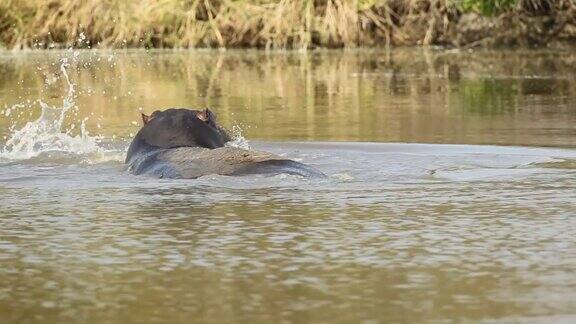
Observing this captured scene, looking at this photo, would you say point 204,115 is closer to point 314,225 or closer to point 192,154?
point 192,154

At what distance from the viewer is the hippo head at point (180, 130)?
10.0 metres

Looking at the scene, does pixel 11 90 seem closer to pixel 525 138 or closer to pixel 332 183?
pixel 525 138

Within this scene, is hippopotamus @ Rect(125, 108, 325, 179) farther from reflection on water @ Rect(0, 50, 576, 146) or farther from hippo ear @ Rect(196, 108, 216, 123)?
reflection on water @ Rect(0, 50, 576, 146)

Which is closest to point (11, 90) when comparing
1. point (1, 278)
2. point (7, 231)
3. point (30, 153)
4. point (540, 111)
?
point (540, 111)

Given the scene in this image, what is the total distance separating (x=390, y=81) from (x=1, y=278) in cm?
1513

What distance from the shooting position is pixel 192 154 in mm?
9531

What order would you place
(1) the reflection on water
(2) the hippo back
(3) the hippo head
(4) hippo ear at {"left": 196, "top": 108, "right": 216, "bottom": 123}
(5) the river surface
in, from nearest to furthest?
1. (5) the river surface
2. (2) the hippo back
3. (3) the hippo head
4. (4) hippo ear at {"left": 196, "top": 108, "right": 216, "bottom": 123}
5. (1) the reflection on water

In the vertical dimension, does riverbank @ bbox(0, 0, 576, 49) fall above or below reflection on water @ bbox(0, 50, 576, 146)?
above

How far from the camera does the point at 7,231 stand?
724cm

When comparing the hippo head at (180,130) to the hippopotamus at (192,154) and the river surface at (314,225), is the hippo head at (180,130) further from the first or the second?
the river surface at (314,225)

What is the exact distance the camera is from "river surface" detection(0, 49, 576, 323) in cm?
552

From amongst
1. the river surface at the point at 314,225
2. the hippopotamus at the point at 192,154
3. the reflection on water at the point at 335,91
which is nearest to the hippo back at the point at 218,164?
the hippopotamus at the point at 192,154

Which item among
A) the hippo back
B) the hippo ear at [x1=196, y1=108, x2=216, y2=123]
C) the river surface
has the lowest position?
the river surface

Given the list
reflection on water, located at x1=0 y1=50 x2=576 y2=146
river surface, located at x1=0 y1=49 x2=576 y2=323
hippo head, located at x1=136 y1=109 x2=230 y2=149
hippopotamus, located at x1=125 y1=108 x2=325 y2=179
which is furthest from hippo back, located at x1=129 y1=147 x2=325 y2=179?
reflection on water, located at x1=0 y1=50 x2=576 y2=146
